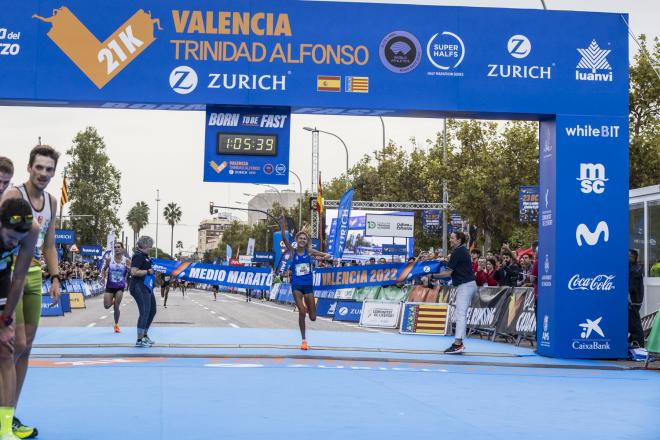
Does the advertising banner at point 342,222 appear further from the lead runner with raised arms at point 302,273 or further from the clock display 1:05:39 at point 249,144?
the lead runner with raised arms at point 302,273

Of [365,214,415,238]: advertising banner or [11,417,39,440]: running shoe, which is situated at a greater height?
[365,214,415,238]: advertising banner

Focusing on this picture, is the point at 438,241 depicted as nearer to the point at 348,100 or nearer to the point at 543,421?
the point at 348,100

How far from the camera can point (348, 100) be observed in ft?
52.8

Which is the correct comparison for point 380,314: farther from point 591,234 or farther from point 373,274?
point 591,234

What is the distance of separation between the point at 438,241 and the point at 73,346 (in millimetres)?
52864

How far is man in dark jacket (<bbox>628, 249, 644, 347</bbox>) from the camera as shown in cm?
1667

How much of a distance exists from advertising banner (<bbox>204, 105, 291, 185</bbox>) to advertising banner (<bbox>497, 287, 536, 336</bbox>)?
5.64 meters

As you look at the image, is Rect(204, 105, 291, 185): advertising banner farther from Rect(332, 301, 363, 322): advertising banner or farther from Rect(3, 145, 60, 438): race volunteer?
Rect(332, 301, 363, 322): advertising banner

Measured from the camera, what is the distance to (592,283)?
52.9 feet

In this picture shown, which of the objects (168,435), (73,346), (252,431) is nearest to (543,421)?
(252,431)

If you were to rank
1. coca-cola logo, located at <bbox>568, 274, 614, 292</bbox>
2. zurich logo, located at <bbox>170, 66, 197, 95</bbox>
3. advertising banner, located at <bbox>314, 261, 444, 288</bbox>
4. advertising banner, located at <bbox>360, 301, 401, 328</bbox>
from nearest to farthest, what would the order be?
zurich logo, located at <bbox>170, 66, 197, 95</bbox> < coca-cola logo, located at <bbox>568, 274, 614, 292</bbox> < advertising banner, located at <bbox>314, 261, 444, 288</bbox> < advertising banner, located at <bbox>360, 301, 401, 328</bbox>

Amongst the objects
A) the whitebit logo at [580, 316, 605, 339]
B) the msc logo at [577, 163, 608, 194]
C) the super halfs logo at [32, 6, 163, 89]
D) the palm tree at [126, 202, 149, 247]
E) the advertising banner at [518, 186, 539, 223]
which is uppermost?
the palm tree at [126, 202, 149, 247]

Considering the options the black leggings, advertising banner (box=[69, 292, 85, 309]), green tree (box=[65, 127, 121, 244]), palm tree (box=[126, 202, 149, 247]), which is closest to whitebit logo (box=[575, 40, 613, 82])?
the black leggings

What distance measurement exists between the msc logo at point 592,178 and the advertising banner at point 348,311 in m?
13.9
